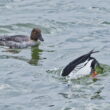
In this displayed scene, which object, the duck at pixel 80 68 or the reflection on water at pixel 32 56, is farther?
the reflection on water at pixel 32 56

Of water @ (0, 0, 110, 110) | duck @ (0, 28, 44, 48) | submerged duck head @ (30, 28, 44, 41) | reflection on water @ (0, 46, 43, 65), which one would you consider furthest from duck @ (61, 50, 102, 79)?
submerged duck head @ (30, 28, 44, 41)

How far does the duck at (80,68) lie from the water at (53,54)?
0.25 metres

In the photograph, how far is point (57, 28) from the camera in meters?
26.3

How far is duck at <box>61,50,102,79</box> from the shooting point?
61.8ft

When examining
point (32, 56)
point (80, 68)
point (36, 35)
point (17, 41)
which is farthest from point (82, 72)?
point (36, 35)

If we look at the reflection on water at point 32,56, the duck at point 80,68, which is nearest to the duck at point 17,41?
the reflection on water at point 32,56

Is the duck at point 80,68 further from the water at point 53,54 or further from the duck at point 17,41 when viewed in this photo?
the duck at point 17,41

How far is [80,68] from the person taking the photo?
18891mm

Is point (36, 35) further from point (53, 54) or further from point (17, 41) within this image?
point (53, 54)

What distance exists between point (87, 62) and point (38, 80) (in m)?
1.59

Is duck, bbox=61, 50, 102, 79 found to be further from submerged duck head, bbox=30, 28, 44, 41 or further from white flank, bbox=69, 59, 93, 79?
submerged duck head, bbox=30, 28, 44, 41

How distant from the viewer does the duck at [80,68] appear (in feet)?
61.8

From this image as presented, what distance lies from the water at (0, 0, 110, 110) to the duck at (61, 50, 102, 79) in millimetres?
251

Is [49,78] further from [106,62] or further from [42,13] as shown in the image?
[42,13]
